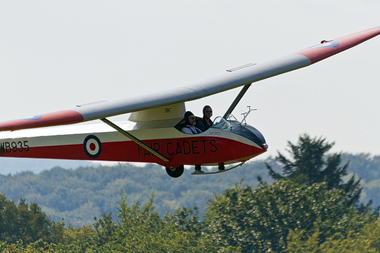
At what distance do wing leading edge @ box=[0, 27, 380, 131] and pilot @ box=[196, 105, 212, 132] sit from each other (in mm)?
1138

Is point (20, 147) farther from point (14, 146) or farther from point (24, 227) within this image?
point (24, 227)

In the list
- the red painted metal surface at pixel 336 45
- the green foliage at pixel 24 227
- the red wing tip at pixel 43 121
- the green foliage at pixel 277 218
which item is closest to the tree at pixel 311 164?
the green foliage at pixel 277 218

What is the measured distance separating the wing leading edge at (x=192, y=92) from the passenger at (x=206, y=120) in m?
1.14

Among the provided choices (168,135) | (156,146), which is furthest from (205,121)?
(156,146)

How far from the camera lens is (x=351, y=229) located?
336ft

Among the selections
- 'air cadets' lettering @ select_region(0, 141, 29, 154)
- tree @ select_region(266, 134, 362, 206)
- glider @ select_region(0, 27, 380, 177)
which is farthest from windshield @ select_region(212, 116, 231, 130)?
tree @ select_region(266, 134, 362, 206)

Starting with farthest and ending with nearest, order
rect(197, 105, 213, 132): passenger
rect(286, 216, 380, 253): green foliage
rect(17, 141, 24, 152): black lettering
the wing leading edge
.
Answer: rect(286, 216, 380, 253): green foliage
rect(17, 141, 24, 152): black lettering
rect(197, 105, 213, 132): passenger
the wing leading edge

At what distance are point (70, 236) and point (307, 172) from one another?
171 ft

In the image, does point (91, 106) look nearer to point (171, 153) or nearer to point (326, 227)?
point (171, 153)

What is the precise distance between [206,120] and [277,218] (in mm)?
84642

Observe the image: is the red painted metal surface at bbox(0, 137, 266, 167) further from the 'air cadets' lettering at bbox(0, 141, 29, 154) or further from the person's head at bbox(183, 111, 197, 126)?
the 'air cadets' lettering at bbox(0, 141, 29, 154)

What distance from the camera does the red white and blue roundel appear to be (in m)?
23.0

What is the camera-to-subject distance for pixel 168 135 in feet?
70.8

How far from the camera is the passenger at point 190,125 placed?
2139 centimetres
